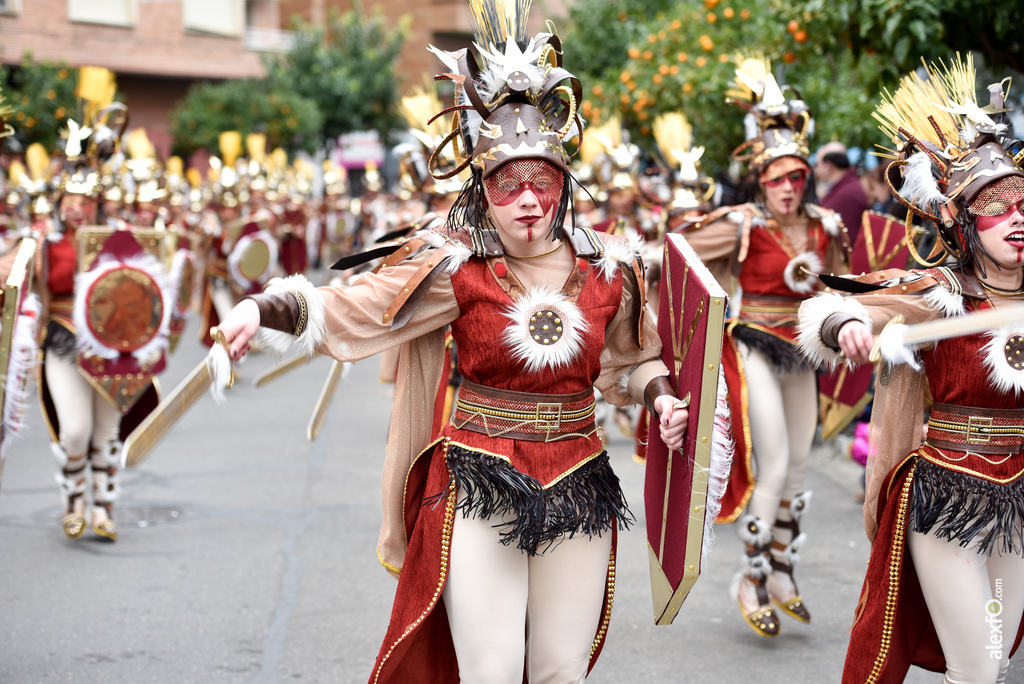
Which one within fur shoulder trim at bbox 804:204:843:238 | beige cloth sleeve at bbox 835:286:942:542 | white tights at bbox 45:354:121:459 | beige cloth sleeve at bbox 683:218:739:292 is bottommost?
white tights at bbox 45:354:121:459

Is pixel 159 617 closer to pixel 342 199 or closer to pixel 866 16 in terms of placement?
pixel 866 16

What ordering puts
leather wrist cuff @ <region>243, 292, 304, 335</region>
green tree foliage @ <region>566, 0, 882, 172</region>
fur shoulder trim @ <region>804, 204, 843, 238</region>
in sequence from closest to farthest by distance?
leather wrist cuff @ <region>243, 292, 304, 335</region>
fur shoulder trim @ <region>804, 204, 843, 238</region>
green tree foliage @ <region>566, 0, 882, 172</region>

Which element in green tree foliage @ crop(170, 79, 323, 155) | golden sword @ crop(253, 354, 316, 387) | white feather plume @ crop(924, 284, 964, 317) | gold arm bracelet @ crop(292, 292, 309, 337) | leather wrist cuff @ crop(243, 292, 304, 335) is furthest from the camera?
green tree foliage @ crop(170, 79, 323, 155)

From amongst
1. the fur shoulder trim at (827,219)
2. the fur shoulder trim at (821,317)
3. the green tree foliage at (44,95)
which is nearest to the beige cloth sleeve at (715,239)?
the fur shoulder trim at (827,219)

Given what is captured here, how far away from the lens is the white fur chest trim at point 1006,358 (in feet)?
10.9

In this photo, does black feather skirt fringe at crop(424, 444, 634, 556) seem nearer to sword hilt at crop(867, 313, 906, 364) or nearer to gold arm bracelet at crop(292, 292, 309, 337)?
gold arm bracelet at crop(292, 292, 309, 337)

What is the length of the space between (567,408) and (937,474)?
1.17m

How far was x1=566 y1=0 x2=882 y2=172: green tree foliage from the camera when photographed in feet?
29.3

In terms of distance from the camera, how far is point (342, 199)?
3131 centimetres

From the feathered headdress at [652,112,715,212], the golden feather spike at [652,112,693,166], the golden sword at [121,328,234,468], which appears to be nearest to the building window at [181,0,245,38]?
the golden feather spike at [652,112,693,166]

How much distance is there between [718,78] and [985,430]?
682 cm

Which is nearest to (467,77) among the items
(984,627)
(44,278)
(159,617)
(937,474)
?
(937,474)
